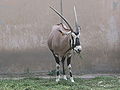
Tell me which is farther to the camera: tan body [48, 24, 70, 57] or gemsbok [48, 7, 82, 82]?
tan body [48, 24, 70, 57]

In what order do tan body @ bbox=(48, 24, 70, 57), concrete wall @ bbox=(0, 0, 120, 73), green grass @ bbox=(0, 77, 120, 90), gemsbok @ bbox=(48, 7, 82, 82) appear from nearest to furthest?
green grass @ bbox=(0, 77, 120, 90)
gemsbok @ bbox=(48, 7, 82, 82)
tan body @ bbox=(48, 24, 70, 57)
concrete wall @ bbox=(0, 0, 120, 73)

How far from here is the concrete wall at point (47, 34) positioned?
10664mm

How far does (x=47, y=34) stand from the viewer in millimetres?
10727

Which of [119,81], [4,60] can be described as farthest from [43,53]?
[119,81]

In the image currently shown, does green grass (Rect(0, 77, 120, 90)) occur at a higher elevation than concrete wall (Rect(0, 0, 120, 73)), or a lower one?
lower

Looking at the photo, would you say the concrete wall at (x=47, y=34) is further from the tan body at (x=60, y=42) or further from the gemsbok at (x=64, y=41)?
the tan body at (x=60, y=42)

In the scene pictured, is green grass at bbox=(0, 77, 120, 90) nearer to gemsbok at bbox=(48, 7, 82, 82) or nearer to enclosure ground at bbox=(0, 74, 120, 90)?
enclosure ground at bbox=(0, 74, 120, 90)

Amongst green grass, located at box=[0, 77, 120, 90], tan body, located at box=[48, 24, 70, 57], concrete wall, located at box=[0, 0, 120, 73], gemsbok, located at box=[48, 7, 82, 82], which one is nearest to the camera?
green grass, located at box=[0, 77, 120, 90]

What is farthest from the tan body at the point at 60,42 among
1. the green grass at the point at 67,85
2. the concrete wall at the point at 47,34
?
the concrete wall at the point at 47,34

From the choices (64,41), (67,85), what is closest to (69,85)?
(67,85)

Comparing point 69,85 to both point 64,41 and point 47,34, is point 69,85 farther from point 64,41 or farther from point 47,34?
point 47,34

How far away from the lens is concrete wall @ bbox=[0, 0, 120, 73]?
10.7 metres

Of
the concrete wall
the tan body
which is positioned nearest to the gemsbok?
the tan body

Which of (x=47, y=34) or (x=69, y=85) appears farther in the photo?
(x=47, y=34)
